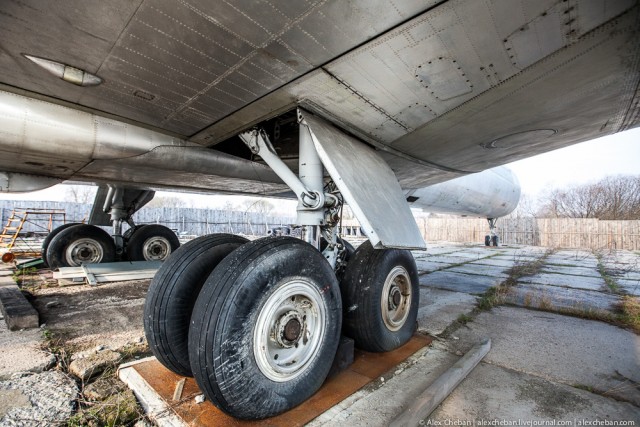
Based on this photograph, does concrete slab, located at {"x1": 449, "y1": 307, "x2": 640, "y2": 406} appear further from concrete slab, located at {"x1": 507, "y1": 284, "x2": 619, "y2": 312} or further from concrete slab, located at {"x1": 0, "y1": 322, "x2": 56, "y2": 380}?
concrete slab, located at {"x1": 0, "y1": 322, "x2": 56, "y2": 380}

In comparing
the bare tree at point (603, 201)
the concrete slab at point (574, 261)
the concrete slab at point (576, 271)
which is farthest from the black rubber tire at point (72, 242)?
the bare tree at point (603, 201)

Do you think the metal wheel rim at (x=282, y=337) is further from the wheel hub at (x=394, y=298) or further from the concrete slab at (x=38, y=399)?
the concrete slab at (x=38, y=399)

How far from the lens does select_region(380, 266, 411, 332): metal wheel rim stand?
2621 mm

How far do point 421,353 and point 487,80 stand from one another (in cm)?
226

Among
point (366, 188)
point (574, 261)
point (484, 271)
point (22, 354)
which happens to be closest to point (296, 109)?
point (366, 188)

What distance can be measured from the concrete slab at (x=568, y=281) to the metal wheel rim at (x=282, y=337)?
614 cm

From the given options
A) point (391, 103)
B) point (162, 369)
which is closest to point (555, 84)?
point (391, 103)

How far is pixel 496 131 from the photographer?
123 inches

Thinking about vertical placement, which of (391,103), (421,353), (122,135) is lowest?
(421,353)

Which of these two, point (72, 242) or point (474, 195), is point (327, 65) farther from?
point (474, 195)

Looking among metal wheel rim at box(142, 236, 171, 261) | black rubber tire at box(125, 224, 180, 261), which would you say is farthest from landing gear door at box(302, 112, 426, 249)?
metal wheel rim at box(142, 236, 171, 261)

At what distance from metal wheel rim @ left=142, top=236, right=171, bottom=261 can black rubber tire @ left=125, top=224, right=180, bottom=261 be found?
0.03 metres

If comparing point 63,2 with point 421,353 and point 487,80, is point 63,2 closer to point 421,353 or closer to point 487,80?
point 487,80

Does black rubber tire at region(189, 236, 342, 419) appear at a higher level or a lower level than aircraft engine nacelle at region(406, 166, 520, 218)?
lower
